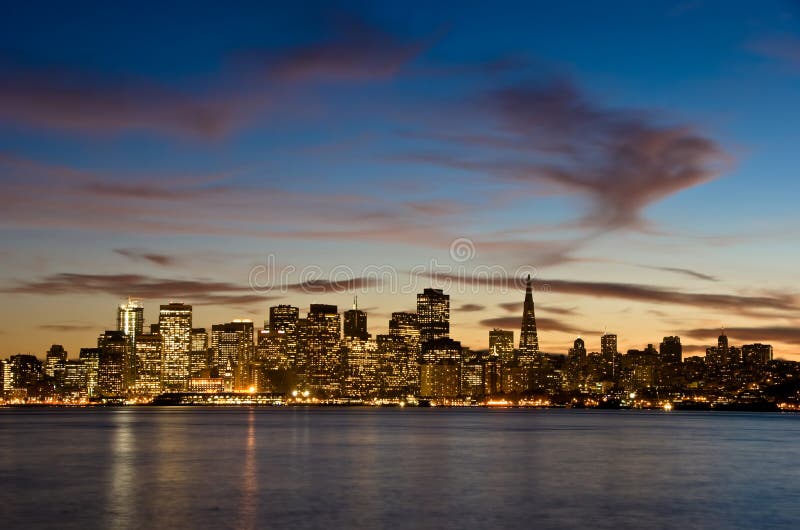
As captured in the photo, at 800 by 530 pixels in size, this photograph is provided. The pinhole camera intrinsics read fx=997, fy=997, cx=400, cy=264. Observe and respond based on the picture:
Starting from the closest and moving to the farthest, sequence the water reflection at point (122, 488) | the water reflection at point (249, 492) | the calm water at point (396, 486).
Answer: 1. the water reflection at point (249, 492)
2. the water reflection at point (122, 488)
3. the calm water at point (396, 486)

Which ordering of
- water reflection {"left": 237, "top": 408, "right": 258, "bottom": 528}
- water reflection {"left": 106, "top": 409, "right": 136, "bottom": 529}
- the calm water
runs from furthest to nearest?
the calm water, water reflection {"left": 106, "top": 409, "right": 136, "bottom": 529}, water reflection {"left": 237, "top": 408, "right": 258, "bottom": 528}

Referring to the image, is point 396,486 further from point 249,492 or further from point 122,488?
point 122,488

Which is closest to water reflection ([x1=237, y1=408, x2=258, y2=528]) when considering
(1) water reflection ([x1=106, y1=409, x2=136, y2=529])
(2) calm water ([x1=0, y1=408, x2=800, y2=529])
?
(2) calm water ([x1=0, y1=408, x2=800, y2=529])

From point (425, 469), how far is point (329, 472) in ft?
25.1

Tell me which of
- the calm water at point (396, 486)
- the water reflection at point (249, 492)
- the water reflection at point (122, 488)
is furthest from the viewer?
the calm water at point (396, 486)

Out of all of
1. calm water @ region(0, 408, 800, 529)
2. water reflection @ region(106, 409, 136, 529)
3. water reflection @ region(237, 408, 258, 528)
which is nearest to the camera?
water reflection @ region(237, 408, 258, 528)

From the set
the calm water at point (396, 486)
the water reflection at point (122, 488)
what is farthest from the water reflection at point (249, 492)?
the water reflection at point (122, 488)

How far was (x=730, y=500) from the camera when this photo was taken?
2312 inches

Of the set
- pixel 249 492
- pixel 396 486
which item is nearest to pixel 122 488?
pixel 249 492

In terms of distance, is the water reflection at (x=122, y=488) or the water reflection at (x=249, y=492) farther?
the water reflection at (x=122, y=488)

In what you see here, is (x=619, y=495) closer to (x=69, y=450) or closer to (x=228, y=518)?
(x=228, y=518)

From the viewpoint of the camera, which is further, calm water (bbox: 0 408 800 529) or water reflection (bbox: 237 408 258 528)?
calm water (bbox: 0 408 800 529)

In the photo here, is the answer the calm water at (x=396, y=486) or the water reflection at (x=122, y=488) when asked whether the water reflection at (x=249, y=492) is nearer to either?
the calm water at (x=396, y=486)

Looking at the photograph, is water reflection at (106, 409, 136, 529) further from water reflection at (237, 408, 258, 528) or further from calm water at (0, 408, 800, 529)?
water reflection at (237, 408, 258, 528)
